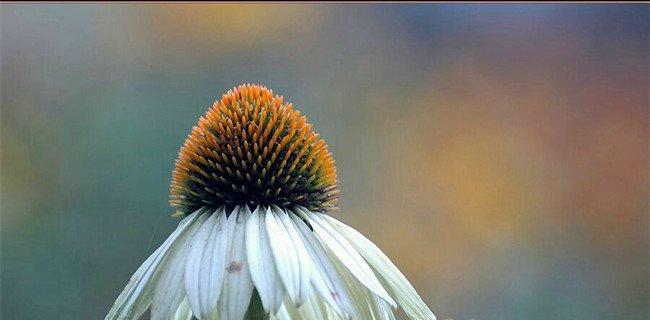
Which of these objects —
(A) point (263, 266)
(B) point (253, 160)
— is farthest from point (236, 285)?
(B) point (253, 160)

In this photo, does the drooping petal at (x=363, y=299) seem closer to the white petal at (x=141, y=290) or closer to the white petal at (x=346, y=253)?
the white petal at (x=346, y=253)

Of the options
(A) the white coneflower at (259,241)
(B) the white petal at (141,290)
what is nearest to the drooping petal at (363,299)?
(A) the white coneflower at (259,241)

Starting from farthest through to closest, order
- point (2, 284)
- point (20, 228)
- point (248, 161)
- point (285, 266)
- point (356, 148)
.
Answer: point (356, 148) → point (20, 228) → point (2, 284) → point (248, 161) → point (285, 266)

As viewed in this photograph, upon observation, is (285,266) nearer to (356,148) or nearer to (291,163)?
(291,163)

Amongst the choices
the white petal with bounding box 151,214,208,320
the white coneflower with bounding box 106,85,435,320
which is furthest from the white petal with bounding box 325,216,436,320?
the white petal with bounding box 151,214,208,320

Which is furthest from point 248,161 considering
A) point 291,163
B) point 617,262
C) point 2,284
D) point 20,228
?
point 617,262

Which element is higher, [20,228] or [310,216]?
[310,216]

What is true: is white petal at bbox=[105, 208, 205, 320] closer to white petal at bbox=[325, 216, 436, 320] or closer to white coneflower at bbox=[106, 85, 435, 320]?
white coneflower at bbox=[106, 85, 435, 320]

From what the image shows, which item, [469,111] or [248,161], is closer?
[248,161]
